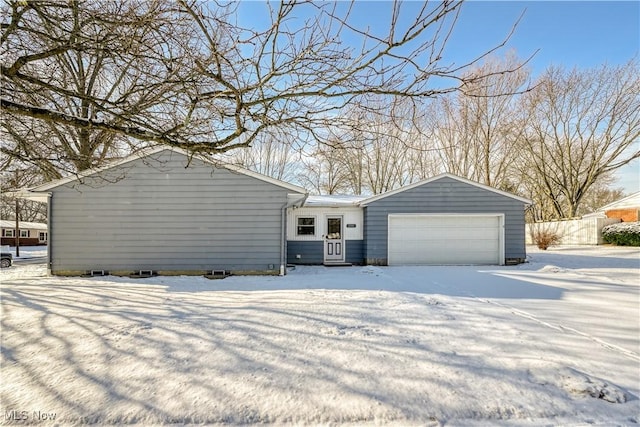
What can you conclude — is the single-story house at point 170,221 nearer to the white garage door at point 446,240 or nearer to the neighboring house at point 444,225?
the neighboring house at point 444,225

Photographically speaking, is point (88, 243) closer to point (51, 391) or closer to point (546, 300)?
point (51, 391)

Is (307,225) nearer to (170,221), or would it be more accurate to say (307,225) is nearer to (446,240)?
(170,221)

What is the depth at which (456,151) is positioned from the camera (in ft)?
69.3

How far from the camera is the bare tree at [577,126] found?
17.9m

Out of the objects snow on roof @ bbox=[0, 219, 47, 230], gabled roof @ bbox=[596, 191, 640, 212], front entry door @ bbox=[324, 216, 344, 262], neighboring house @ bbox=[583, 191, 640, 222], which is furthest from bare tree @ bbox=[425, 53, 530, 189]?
snow on roof @ bbox=[0, 219, 47, 230]

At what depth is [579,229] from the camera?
1853 cm

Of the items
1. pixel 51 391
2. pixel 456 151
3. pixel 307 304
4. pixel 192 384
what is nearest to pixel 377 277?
pixel 307 304

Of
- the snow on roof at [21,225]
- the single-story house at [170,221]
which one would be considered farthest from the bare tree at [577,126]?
the snow on roof at [21,225]

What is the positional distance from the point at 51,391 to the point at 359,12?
395cm

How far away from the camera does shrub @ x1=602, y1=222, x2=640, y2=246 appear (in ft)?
52.0

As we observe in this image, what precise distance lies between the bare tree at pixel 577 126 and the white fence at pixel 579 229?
8.42 feet

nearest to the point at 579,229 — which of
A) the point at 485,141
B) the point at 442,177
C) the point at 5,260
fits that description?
the point at 485,141

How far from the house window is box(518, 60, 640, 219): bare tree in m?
15.7

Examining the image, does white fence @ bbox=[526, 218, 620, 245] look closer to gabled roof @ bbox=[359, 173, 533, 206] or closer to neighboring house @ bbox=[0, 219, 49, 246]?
gabled roof @ bbox=[359, 173, 533, 206]
